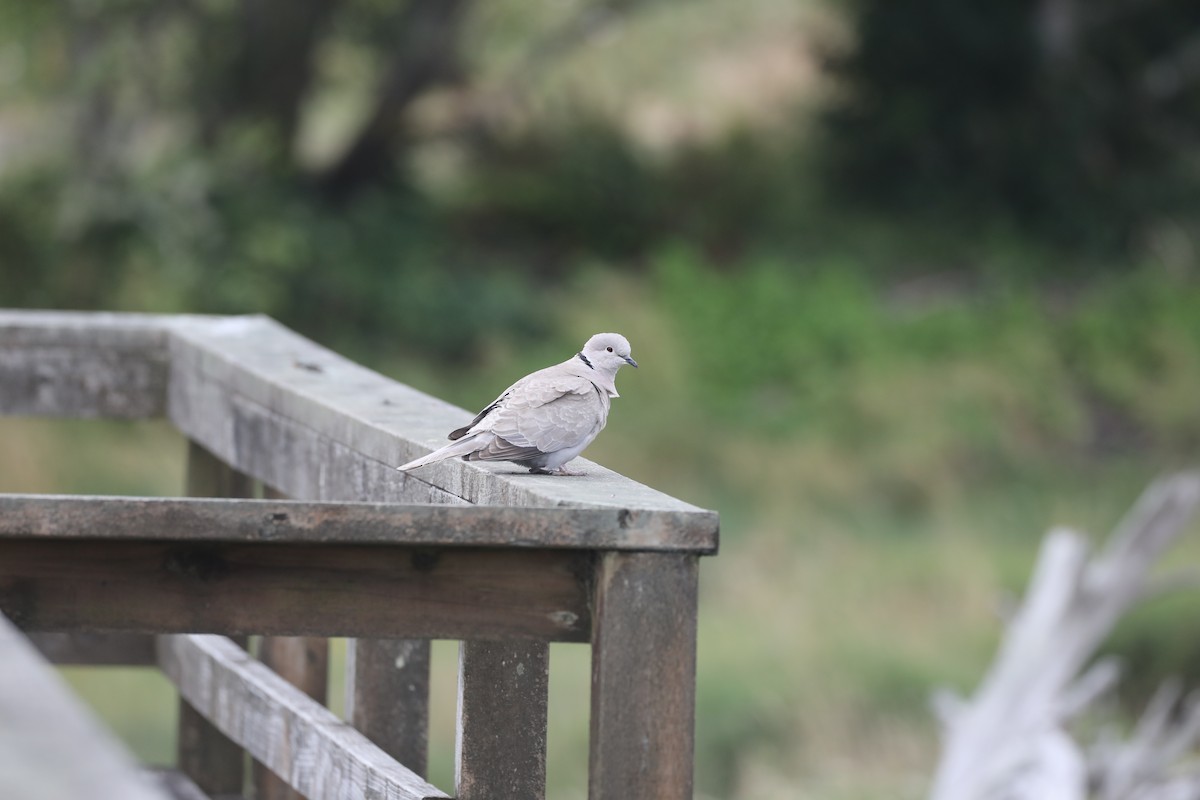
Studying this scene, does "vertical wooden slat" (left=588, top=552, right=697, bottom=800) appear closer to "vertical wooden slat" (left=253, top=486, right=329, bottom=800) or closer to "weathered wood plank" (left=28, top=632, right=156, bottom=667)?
"vertical wooden slat" (left=253, top=486, right=329, bottom=800)

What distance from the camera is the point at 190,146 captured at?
15102 mm

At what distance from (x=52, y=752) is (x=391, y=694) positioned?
2.10 metres

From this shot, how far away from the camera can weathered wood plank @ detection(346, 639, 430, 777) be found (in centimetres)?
321

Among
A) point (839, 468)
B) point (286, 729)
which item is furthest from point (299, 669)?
point (839, 468)

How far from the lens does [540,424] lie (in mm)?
2596

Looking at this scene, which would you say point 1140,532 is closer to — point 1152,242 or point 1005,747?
point 1005,747

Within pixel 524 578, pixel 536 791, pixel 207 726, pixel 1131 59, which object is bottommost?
pixel 207 726

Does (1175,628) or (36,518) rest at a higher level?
(36,518)

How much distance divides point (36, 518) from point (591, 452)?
10.1 m

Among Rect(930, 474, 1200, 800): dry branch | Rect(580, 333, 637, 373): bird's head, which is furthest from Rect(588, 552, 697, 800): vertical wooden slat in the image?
Rect(930, 474, 1200, 800): dry branch

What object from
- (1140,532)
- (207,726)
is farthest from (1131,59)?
(207,726)

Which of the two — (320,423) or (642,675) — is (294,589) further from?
(320,423)

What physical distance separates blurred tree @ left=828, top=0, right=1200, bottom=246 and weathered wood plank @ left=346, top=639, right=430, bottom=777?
14.7 meters

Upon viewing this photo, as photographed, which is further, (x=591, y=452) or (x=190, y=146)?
(x=190, y=146)
